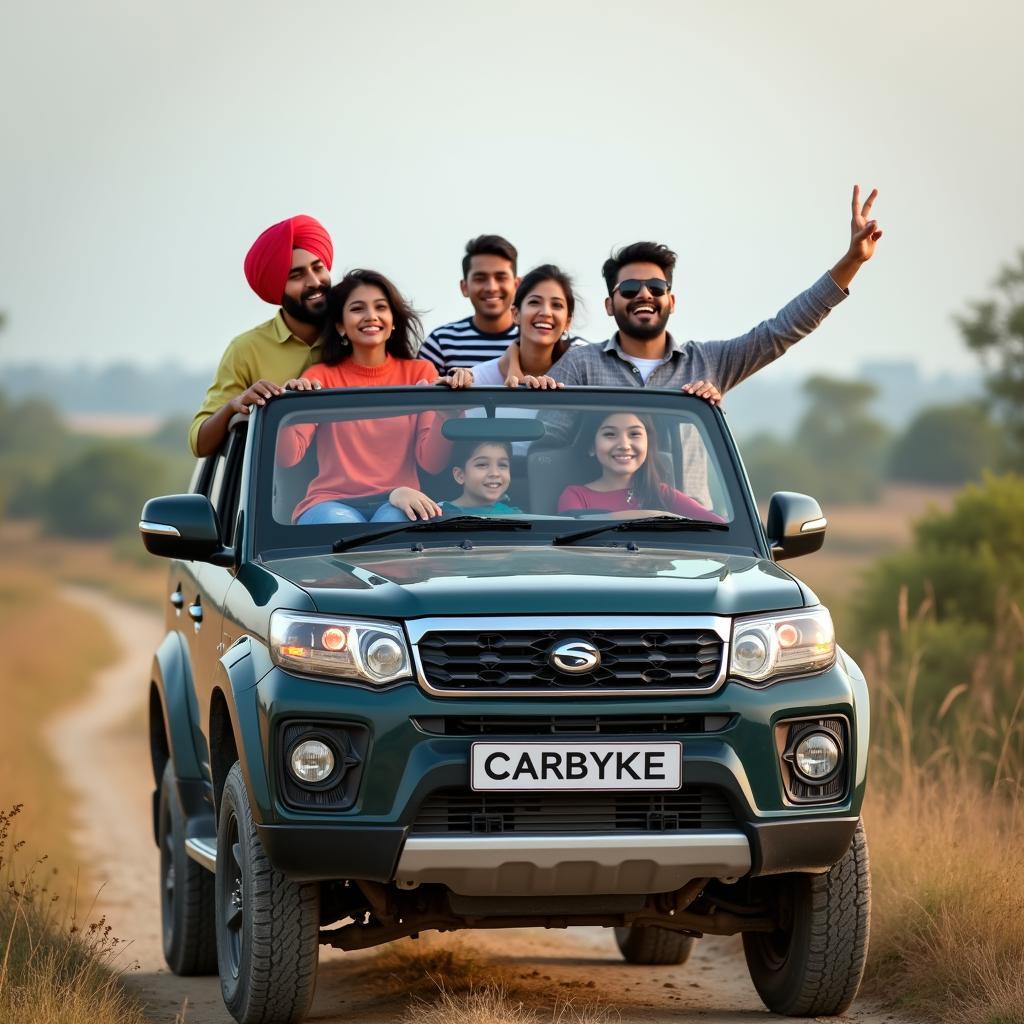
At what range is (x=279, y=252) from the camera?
29.4ft

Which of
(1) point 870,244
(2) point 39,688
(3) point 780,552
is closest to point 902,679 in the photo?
(1) point 870,244

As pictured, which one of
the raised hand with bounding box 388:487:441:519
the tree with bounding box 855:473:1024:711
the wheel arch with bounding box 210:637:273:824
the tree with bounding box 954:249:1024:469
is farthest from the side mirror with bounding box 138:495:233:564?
the tree with bounding box 954:249:1024:469

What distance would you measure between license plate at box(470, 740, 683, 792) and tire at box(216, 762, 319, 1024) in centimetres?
77

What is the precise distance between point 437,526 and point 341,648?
936 mm

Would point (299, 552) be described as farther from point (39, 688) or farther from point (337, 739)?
point (39, 688)

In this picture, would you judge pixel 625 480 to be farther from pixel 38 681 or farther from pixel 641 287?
pixel 38 681

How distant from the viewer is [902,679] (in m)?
16.6

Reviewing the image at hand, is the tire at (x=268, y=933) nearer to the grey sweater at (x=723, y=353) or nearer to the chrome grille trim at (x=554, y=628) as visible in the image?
the chrome grille trim at (x=554, y=628)

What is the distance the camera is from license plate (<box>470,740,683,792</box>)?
5777mm

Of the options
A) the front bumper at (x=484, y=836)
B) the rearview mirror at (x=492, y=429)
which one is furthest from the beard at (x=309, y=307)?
the front bumper at (x=484, y=836)

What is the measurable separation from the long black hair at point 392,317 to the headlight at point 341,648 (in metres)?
2.49

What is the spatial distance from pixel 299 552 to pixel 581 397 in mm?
1160

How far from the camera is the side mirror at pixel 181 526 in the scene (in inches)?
267

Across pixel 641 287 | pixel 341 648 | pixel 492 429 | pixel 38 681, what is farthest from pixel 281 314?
pixel 38 681
